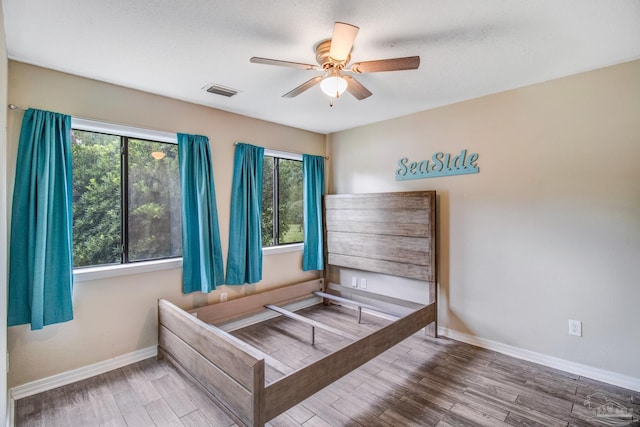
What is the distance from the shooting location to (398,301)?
3.76m

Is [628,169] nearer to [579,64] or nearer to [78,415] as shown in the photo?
[579,64]

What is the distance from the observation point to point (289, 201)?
4.43m

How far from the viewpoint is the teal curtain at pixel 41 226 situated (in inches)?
91.6

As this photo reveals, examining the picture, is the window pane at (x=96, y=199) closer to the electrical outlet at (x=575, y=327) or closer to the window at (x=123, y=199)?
the window at (x=123, y=199)

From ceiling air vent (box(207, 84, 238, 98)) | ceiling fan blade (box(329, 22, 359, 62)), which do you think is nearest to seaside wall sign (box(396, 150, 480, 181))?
ceiling fan blade (box(329, 22, 359, 62))

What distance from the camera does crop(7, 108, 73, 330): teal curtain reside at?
2326 millimetres

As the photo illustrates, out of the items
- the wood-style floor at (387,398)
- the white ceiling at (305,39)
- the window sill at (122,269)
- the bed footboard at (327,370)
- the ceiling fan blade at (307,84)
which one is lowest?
the wood-style floor at (387,398)

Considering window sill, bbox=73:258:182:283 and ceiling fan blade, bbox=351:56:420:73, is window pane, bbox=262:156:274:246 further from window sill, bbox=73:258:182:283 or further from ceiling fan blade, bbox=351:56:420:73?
ceiling fan blade, bbox=351:56:420:73

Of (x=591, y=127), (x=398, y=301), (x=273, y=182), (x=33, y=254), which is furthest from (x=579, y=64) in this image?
(x=33, y=254)

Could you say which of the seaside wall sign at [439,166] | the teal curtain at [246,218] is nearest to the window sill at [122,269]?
the teal curtain at [246,218]

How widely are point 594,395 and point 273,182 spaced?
148 inches

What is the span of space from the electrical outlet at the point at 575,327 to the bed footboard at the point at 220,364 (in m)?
2.66

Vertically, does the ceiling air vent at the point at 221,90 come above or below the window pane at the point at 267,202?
above

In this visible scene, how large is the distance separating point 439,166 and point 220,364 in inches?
115
